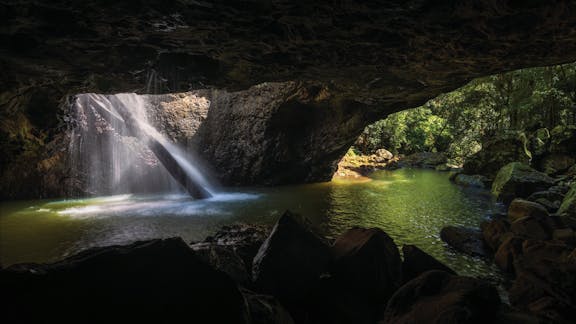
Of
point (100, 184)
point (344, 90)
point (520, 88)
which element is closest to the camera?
point (344, 90)

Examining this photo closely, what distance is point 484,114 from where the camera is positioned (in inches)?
1214

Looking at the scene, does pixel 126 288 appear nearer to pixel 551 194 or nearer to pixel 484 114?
pixel 551 194

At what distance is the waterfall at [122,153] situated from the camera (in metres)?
15.7

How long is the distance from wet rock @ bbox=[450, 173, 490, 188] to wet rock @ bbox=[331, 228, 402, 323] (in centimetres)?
1568

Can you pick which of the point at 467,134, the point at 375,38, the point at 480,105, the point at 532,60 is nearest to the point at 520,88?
the point at 480,105

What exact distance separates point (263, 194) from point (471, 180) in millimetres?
12152

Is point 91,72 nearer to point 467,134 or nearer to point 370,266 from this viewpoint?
point 370,266

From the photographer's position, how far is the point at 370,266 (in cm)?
459

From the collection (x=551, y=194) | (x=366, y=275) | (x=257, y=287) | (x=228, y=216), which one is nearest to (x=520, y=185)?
(x=551, y=194)

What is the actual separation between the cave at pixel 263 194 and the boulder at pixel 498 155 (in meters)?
2.12

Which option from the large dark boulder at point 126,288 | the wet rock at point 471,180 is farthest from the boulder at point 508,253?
the wet rock at point 471,180

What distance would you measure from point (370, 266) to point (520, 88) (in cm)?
2366

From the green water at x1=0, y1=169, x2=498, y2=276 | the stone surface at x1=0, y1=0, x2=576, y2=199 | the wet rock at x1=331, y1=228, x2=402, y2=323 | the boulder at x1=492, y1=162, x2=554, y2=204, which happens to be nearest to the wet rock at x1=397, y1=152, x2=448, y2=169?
the green water at x1=0, y1=169, x2=498, y2=276

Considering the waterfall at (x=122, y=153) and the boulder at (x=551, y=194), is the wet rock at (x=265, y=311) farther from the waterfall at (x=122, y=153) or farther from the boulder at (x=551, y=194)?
the boulder at (x=551, y=194)
